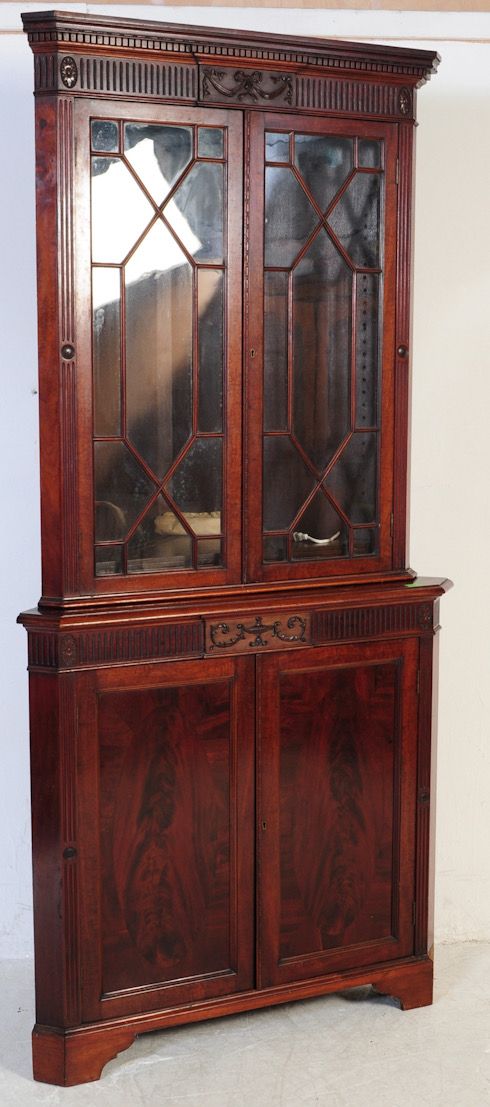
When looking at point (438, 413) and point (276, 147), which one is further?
point (438, 413)

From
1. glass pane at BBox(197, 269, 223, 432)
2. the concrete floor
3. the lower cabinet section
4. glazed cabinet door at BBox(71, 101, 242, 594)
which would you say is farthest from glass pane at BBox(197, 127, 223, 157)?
the concrete floor

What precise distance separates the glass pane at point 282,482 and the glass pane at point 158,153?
0.60m

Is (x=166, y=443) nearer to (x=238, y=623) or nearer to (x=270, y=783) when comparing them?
(x=238, y=623)

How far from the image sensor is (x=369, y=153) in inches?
109

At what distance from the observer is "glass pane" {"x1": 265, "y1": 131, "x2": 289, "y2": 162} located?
265 centimetres

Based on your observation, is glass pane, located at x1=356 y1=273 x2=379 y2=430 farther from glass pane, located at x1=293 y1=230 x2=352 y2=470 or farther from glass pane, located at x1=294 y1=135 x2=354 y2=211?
glass pane, located at x1=294 y1=135 x2=354 y2=211

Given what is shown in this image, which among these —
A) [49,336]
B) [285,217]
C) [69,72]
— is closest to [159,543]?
[49,336]

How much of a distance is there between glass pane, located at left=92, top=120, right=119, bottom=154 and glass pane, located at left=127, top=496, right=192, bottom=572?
0.74 metres

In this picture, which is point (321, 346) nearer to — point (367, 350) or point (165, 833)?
point (367, 350)

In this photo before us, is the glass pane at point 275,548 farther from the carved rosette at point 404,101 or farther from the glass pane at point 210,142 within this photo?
the carved rosette at point 404,101

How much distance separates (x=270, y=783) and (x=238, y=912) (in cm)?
31

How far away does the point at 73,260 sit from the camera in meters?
2.51

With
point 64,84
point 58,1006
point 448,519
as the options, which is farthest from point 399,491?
point 58,1006

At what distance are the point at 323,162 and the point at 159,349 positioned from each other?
0.57 m
